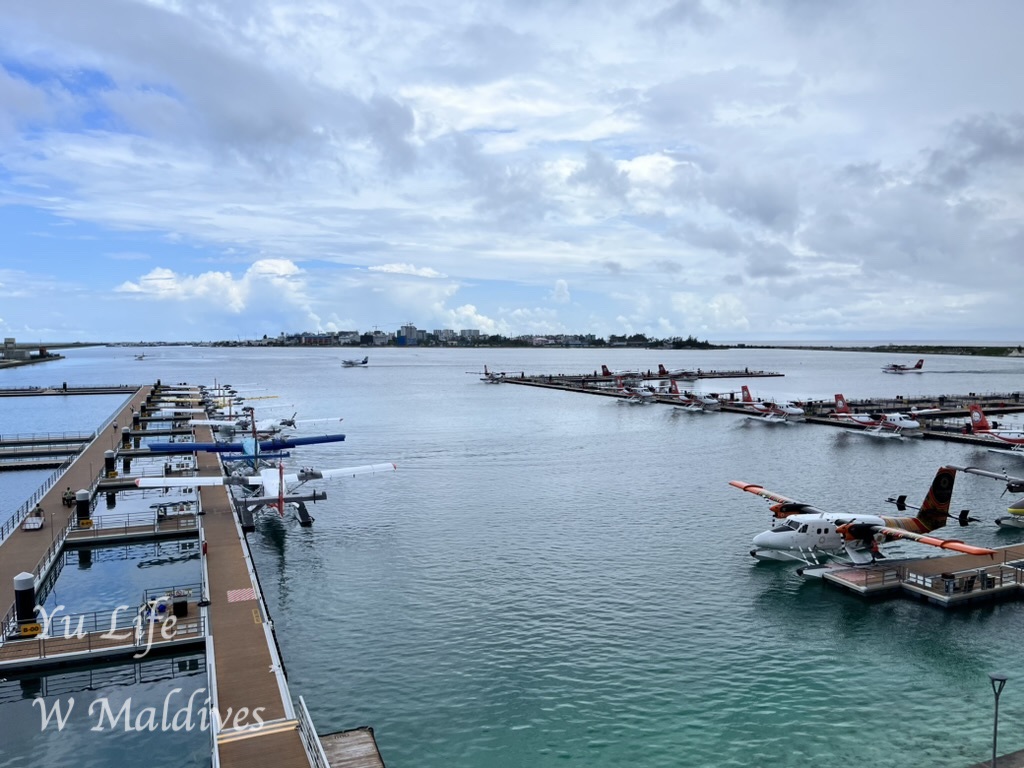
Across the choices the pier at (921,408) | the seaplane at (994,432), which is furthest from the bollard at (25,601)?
the pier at (921,408)

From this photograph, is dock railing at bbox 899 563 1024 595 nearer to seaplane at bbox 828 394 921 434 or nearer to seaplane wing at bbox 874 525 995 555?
seaplane wing at bbox 874 525 995 555

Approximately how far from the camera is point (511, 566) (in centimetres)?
3678

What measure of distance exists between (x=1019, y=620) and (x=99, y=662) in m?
36.2

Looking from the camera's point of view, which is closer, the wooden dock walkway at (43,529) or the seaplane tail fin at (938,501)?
the wooden dock walkway at (43,529)

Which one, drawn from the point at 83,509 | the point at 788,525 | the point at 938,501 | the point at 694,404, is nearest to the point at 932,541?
the point at 788,525

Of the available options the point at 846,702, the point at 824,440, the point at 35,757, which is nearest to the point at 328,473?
the point at 35,757

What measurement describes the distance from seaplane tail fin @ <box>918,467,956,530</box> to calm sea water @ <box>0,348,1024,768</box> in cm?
501

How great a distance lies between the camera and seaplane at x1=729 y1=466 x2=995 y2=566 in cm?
3569

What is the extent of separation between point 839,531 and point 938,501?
22.0 feet

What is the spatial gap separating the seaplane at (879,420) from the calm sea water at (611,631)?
26726 mm

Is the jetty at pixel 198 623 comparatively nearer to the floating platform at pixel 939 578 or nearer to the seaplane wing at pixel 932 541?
the floating platform at pixel 939 578

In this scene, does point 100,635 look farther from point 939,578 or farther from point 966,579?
point 966,579

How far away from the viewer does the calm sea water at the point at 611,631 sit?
21812 millimetres

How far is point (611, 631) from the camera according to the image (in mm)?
28906
